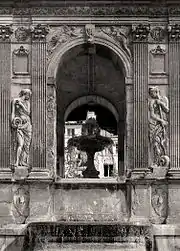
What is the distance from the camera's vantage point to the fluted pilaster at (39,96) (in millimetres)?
28016

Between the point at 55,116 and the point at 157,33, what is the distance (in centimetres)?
396

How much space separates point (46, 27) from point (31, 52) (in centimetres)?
88

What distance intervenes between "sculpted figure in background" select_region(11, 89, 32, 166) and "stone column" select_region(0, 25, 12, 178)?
0.68 ft

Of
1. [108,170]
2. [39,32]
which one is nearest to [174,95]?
[39,32]

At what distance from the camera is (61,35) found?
2850cm

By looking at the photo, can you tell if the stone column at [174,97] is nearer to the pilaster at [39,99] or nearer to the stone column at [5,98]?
the pilaster at [39,99]

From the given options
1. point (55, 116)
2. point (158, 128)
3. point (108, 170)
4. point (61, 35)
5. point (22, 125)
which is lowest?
→ point (108, 170)

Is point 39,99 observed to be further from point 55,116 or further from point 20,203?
point 20,203

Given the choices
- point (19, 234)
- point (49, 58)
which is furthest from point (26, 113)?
point (19, 234)

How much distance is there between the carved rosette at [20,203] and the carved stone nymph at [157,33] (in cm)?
593

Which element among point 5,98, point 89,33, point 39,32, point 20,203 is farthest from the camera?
point 89,33

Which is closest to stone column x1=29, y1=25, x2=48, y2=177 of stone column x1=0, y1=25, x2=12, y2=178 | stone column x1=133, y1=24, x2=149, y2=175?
stone column x1=0, y1=25, x2=12, y2=178

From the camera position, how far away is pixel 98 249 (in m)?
25.4

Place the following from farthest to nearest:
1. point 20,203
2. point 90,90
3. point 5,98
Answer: point 90,90, point 5,98, point 20,203
